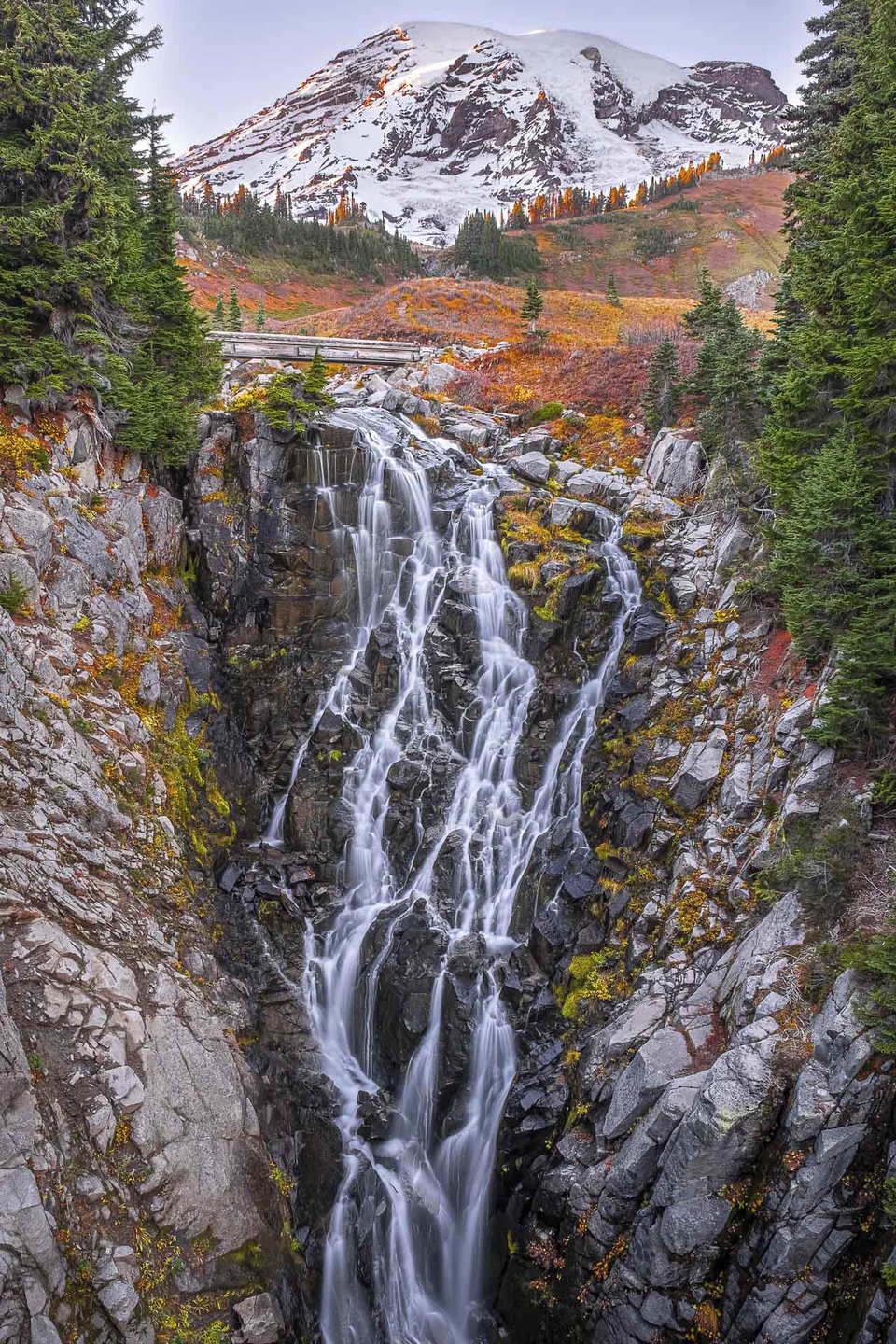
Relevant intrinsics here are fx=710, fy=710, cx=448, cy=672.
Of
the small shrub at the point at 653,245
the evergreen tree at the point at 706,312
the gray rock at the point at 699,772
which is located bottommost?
the gray rock at the point at 699,772

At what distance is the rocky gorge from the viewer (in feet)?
30.7

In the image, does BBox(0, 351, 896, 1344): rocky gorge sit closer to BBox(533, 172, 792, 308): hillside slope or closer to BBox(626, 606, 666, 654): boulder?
BBox(626, 606, 666, 654): boulder

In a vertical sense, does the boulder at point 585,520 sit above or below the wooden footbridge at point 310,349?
below

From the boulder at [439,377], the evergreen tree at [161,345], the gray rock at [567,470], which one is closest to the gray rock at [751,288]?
the boulder at [439,377]

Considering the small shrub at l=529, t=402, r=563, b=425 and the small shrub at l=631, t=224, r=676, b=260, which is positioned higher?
the small shrub at l=631, t=224, r=676, b=260

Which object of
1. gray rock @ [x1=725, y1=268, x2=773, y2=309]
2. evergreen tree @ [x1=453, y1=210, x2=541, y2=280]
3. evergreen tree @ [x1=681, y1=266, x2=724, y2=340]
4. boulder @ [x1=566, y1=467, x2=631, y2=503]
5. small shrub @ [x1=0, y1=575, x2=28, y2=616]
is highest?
evergreen tree @ [x1=453, y1=210, x2=541, y2=280]

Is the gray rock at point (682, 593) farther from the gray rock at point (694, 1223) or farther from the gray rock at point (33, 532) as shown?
the gray rock at point (33, 532)

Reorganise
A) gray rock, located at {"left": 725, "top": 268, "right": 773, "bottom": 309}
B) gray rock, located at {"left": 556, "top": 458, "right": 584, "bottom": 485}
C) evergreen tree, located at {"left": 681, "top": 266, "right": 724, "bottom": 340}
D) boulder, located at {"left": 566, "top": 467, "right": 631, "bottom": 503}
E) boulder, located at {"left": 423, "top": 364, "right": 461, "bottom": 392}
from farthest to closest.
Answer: gray rock, located at {"left": 725, "top": 268, "right": 773, "bottom": 309}, boulder, located at {"left": 423, "top": 364, "right": 461, "bottom": 392}, evergreen tree, located at {"left": 681, "top": 266, "right": 724, "bottom": 340}, gray rock, located at {"left": 556, "top": 458, "right": 584, "bottom": 485}, boulder, located at {"left": 566, "top": 467, "right": 631, "bottom": 503}

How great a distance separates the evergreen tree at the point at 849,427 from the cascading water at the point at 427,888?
20.0ft

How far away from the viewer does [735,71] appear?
182875 millimetres

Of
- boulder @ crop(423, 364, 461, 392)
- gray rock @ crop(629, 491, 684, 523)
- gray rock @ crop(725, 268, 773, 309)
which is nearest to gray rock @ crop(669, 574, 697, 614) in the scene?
gray rock @ crop(629, 491, 684, 523)

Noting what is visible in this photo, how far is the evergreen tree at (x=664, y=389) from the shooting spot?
24691 millimetres

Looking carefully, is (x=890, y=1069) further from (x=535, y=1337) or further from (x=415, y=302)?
(x=415, y=302)

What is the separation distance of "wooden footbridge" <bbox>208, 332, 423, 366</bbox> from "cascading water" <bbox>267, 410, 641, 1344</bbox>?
1117 centimetres
